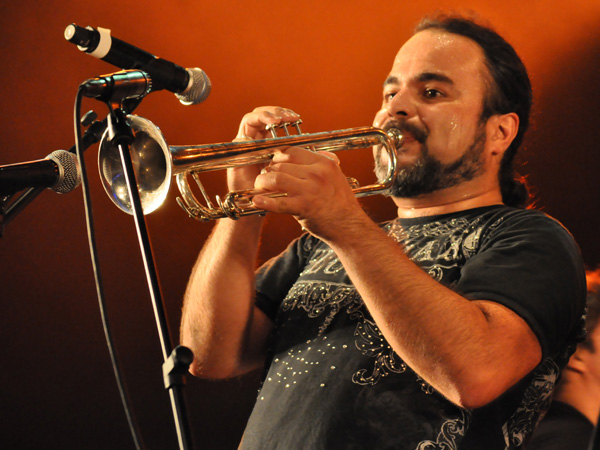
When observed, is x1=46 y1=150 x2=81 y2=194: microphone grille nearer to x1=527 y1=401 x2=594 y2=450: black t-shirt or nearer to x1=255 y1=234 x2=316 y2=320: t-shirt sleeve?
x1=255 y1=234 x2=316 y2=320: t-shirt sleeve

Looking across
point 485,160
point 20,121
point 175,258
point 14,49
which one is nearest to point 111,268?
point 175,258

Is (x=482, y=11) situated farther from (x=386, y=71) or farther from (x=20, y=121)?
(x=20, y=121)

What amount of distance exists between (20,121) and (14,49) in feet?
1.17

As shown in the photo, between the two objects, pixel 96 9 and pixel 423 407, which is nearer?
pixel 423 407

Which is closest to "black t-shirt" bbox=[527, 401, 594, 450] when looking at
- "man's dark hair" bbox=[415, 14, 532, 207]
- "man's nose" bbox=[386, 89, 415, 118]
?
"man's dark hair" bbox=[415, 14, 532, 207]

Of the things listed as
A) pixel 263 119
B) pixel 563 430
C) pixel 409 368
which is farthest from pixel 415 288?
pixel 563 430

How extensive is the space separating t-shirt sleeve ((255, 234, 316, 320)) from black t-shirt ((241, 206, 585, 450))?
0.83 feet

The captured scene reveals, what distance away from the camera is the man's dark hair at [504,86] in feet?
7.80

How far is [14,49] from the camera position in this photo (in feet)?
10.2

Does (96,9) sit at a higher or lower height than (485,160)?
higher

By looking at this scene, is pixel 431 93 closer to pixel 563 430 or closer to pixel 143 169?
pixel 143 169

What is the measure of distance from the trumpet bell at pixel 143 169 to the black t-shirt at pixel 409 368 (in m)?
0.61

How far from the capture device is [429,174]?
2213mm

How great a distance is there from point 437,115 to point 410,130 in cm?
11
